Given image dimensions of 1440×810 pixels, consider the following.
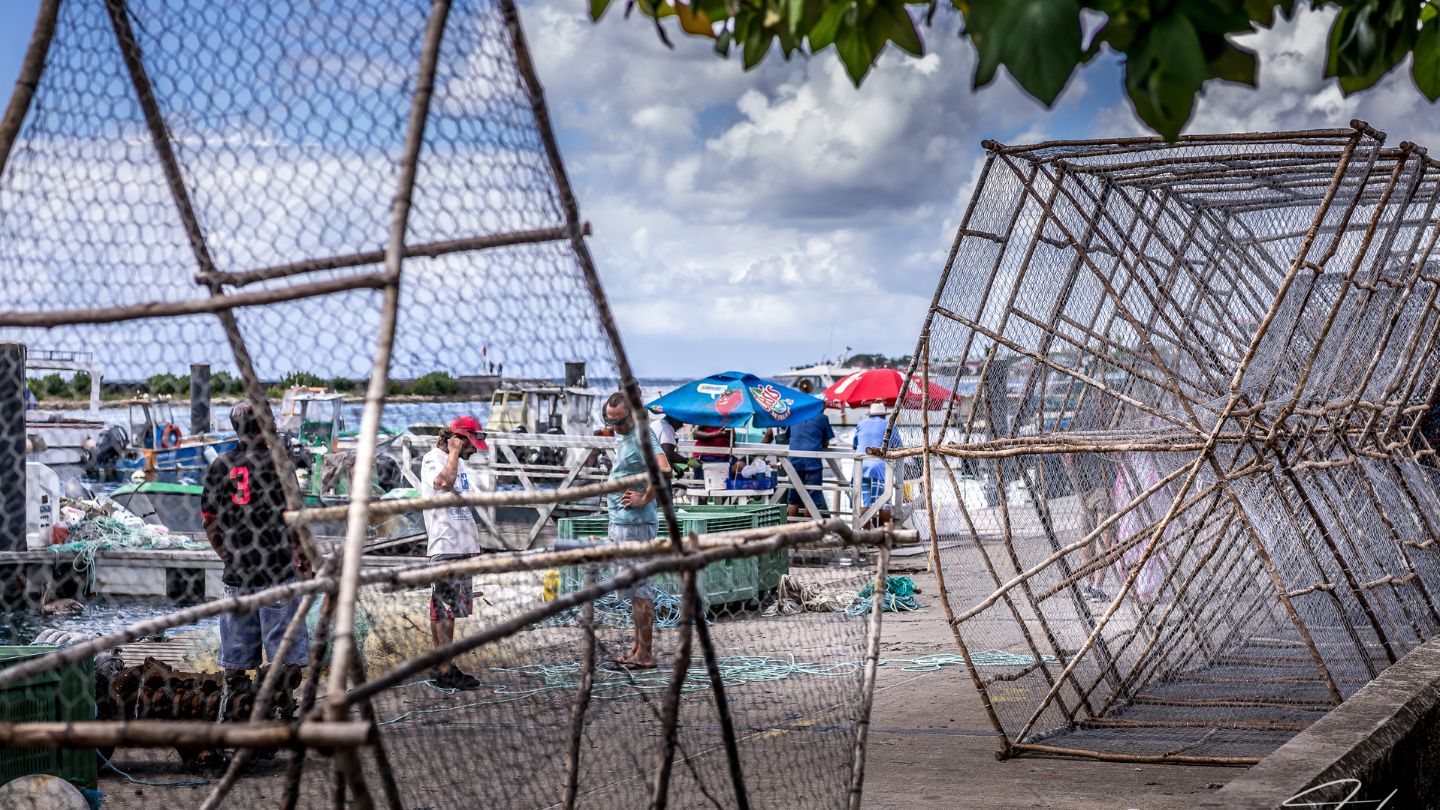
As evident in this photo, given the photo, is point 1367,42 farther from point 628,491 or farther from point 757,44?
point 628,491

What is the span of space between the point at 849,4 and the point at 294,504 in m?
2.38

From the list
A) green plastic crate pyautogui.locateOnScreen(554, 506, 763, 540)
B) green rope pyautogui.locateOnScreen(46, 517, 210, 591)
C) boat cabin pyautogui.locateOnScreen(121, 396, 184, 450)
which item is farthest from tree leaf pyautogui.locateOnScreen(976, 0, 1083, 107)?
boat cabin pyautogui.locateOnScreen(121, 396, 184, 450)

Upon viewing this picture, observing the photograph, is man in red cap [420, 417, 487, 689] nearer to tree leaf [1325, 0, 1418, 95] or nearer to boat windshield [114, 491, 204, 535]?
tree leaf [1325, 0, 1418, 95]

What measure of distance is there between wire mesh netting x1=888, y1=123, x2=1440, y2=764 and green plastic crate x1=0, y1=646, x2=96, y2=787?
4.21 m

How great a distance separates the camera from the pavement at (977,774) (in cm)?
657

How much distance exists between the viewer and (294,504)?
430cm

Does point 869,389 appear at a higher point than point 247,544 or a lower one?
higher

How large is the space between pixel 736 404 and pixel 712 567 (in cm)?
1216

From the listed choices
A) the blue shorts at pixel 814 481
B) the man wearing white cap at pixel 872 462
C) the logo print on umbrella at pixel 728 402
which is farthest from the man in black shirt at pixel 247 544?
the logo print on umbrella at pixel 728 402

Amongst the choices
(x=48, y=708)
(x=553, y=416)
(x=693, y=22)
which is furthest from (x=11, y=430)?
(x=553, y=416)

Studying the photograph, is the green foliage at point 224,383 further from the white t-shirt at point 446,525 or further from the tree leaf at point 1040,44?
the white t-shirt at point 446,525

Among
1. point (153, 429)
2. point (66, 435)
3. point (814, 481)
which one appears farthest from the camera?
point (153, 429)

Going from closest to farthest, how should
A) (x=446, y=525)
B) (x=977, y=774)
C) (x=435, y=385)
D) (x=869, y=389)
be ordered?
(x=435, y=385), (x=977, y=774), (x=446, y=525), (x=869, y=389)

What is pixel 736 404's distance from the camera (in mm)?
19812
